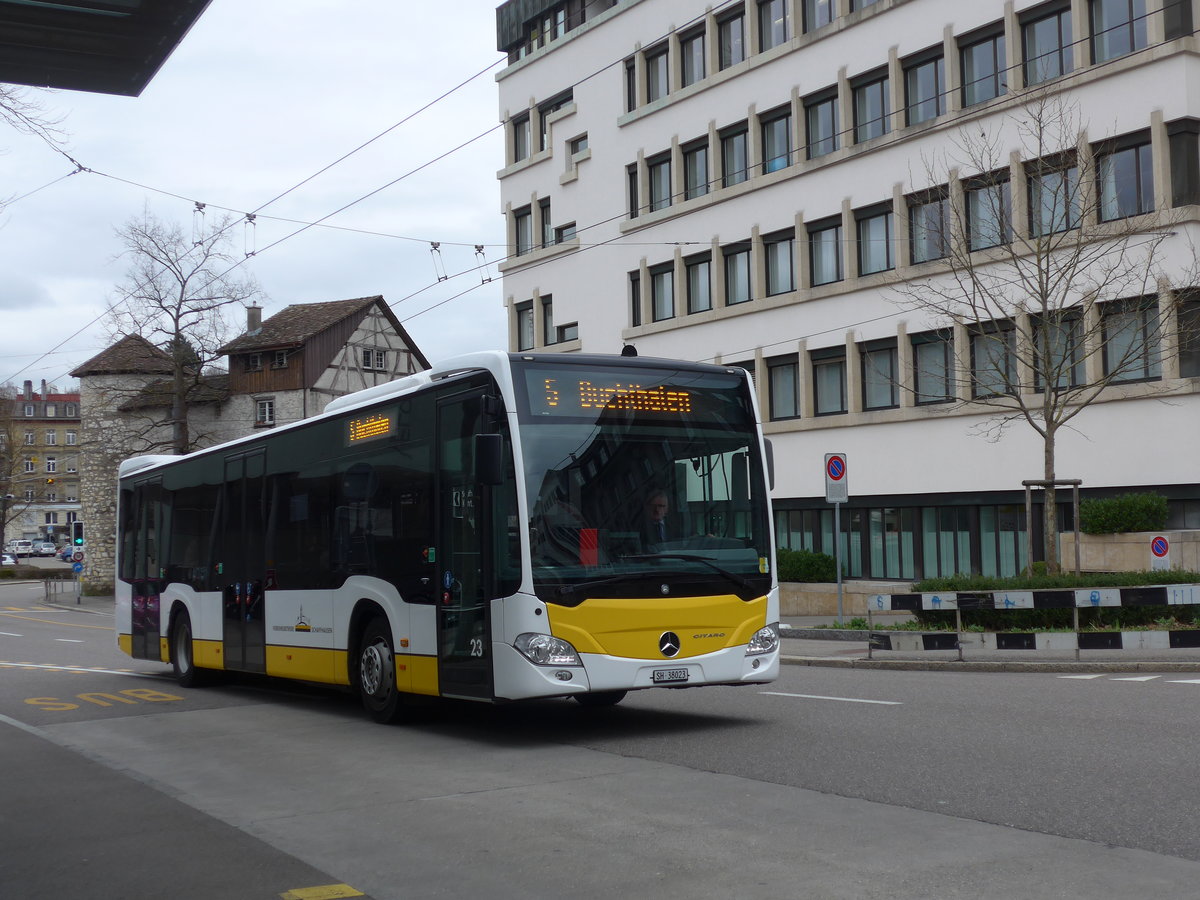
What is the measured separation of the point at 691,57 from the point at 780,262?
7.21m

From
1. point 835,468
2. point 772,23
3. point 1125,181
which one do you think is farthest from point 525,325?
point 835,468

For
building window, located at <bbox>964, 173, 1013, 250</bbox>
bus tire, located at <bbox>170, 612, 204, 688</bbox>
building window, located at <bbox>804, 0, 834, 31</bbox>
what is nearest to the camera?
bus tire, located at <bbox>170, 612, 204, 688</bbox>

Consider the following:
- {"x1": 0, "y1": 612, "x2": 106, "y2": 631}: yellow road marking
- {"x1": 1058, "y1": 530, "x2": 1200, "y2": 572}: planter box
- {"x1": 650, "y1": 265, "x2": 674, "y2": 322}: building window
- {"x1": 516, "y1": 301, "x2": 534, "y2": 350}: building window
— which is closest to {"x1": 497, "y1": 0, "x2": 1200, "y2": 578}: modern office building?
{"x1": 650, "y1": 265, "x2": 674, "y2": 322}: building window

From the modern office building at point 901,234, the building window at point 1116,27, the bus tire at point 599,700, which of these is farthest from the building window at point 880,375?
the bus tire at point 599,700

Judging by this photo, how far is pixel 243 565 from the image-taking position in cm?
1664

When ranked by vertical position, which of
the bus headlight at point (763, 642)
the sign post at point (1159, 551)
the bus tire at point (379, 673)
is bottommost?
the bus tire at point (379, 673)

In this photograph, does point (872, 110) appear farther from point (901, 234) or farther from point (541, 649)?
point (541, 649)

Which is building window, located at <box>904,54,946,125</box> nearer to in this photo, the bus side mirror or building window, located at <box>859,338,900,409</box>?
building window, located at <box>859,338,900,409</box>

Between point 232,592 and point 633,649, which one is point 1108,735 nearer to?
point 633,649

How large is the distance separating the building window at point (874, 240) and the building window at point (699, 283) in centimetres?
597

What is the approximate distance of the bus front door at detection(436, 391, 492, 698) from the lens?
11453mm

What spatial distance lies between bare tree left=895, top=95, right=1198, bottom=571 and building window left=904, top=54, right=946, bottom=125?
1389mm

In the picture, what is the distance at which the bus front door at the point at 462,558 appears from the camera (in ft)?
37.6

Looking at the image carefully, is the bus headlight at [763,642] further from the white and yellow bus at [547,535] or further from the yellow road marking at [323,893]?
the yellow road marking at [323,893]
